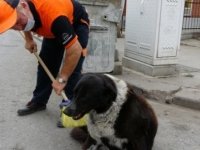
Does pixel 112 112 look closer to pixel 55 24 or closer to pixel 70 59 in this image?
pixel 70 59

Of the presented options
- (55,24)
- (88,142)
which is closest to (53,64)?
(55,24)

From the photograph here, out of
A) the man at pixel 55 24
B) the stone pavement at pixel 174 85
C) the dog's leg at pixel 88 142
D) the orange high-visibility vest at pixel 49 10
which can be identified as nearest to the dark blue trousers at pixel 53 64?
the man at pixel 55 24

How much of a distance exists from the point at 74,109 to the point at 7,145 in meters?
1.13

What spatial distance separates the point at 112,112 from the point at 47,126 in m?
1.42

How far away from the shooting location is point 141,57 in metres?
7.05

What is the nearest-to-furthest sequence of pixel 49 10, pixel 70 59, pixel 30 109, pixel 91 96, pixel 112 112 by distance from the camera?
pixel 91 96, pixel 112 112, pixel 49 10, pixel 70 59, pixel 30 109

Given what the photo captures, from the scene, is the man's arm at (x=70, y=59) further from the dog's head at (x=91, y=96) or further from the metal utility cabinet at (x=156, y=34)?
the metal utility cabinet at (x=156, y=34)

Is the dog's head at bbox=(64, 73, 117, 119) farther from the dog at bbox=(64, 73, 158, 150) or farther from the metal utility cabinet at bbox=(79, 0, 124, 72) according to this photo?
the metal utility cabinet at bbox=(79, 0, 124, 72)

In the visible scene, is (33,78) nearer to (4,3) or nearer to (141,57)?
(141,57)

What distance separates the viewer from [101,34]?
6730mm

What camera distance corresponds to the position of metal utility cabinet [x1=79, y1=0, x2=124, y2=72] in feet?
21.7

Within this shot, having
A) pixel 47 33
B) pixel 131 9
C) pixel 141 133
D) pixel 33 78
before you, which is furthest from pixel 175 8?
pixel 141 133

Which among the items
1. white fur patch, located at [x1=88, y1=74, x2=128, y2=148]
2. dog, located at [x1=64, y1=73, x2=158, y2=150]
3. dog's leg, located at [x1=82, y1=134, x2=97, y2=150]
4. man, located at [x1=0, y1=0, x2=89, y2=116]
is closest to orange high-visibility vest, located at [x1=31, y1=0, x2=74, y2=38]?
man, located at [x1=0, y1=0, x2=89, y2=116]

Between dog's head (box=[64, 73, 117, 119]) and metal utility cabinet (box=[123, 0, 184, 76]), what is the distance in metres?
3.25
